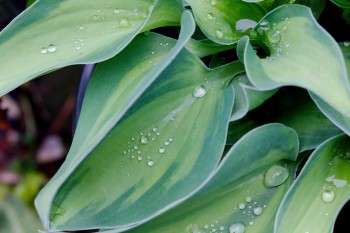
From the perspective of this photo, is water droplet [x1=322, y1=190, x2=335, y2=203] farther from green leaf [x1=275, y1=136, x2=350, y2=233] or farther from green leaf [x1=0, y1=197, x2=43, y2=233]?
green leaf [x1=0, y1=197, x2=43, y2=233]

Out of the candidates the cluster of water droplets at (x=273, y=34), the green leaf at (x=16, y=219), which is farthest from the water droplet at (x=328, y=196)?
the green leaf at (x=16, y=219)

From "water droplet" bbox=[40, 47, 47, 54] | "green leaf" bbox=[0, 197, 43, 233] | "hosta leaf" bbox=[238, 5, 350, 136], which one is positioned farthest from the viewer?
"green leaf" bbox=[0, 197, 43, 233]

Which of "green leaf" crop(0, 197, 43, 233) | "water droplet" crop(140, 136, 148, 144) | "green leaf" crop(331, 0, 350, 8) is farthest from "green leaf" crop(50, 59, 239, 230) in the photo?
"green leaf" crop(0, 197, 43, 233)

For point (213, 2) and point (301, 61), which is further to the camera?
point (213, 2)

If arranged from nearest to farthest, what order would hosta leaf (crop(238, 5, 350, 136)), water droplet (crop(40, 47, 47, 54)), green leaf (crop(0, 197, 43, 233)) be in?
hosta leaf (crop(238, 5, 350, 136))
water droplet (crop(40, 47, 47, 54))
green leaf (crop(0, 197, 43, 233))

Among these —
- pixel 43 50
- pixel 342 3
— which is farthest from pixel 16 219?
pixel 342 3

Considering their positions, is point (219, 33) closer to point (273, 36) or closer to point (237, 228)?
point (273, 36)
